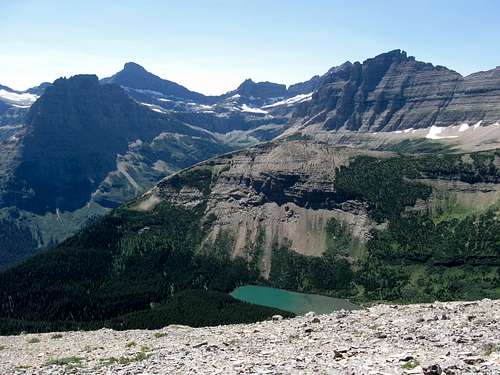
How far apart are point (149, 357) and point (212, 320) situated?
512ft

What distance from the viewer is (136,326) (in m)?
191

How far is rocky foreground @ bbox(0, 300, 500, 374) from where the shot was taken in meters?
33.8

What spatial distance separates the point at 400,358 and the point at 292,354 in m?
10.1

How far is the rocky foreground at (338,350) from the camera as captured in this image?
33.8m

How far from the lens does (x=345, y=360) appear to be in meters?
36.6

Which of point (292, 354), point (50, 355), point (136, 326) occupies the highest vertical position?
point (292, 354)

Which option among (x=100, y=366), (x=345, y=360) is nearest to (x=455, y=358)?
(x=345, y=360)

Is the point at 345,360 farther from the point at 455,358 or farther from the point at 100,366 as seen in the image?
the point at 100,366

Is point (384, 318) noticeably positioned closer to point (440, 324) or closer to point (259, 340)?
point (440, 324)

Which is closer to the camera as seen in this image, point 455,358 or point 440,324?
point 455,358

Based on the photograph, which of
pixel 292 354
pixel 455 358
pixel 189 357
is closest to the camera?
pixel 455 358

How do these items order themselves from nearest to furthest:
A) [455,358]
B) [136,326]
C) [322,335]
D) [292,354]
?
1. [455,358]
2. [292,354]
3. [322,335]
4. [136,326]

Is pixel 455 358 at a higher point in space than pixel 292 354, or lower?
higher

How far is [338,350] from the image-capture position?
39.7 metres
